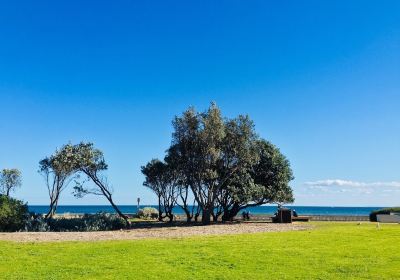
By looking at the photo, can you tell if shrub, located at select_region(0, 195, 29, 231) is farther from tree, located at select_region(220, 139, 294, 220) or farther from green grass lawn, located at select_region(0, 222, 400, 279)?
tree, located at select_region(220, 139, 294, 220)

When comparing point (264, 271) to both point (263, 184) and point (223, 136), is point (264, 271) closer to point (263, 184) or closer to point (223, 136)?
point (223, 136)

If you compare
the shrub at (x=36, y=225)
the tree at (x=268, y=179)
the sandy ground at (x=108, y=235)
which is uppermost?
the tree at (x=268, y=179)

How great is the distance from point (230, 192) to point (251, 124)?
8.10 metres

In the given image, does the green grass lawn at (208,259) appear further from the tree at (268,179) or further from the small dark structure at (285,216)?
the tree at (268,179)

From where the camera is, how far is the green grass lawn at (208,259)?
45.9 ft

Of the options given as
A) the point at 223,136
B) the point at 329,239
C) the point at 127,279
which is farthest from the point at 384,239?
the point at 223,136

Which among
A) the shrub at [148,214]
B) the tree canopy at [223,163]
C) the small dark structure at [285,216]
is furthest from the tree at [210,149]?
the shrub at [148,214]

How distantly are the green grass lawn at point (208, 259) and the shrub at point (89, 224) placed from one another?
1376 cm

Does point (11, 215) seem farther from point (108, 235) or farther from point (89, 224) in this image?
point (108, 235)

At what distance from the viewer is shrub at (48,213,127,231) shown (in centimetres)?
3512

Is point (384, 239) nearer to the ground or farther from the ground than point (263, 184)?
nearer to the ground

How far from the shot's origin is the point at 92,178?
41.8 meters

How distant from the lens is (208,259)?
54.1 ft

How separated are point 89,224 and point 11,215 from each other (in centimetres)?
600
